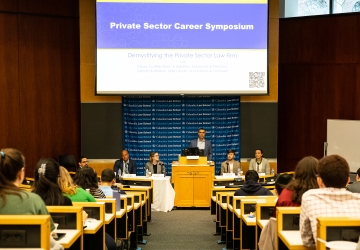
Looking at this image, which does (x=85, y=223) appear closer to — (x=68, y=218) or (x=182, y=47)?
(x=68, y=218)

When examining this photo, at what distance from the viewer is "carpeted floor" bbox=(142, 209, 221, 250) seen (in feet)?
25.2

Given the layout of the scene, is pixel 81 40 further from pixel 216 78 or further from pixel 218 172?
pixel 218 172

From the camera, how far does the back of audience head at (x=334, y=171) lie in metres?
A: 3.46

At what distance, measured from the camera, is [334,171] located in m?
3.46

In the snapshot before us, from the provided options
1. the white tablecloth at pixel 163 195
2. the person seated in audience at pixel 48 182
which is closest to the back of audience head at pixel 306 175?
the person seated in audience at pixel 48 182

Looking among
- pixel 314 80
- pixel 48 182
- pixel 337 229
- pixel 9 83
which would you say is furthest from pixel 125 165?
pixel 337 229

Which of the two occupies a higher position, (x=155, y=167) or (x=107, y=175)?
(x=107, y=175)

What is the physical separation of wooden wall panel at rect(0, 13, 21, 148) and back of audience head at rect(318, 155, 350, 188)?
9.32 metres

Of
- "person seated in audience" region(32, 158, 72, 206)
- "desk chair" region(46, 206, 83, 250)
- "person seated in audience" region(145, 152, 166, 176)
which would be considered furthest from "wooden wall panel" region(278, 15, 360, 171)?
"desk chair" region(46, 206, 83, 250)

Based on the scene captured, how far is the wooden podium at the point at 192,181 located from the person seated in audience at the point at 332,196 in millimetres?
7063

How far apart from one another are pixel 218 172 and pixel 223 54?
267 cm

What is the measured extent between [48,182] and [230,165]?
730cm

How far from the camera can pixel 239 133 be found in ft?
41.0

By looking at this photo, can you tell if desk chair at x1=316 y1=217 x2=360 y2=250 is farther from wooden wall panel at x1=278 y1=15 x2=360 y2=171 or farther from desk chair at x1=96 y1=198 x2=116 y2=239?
wooden wall panel at x1=278 y1=15 x2=360 y2=171
